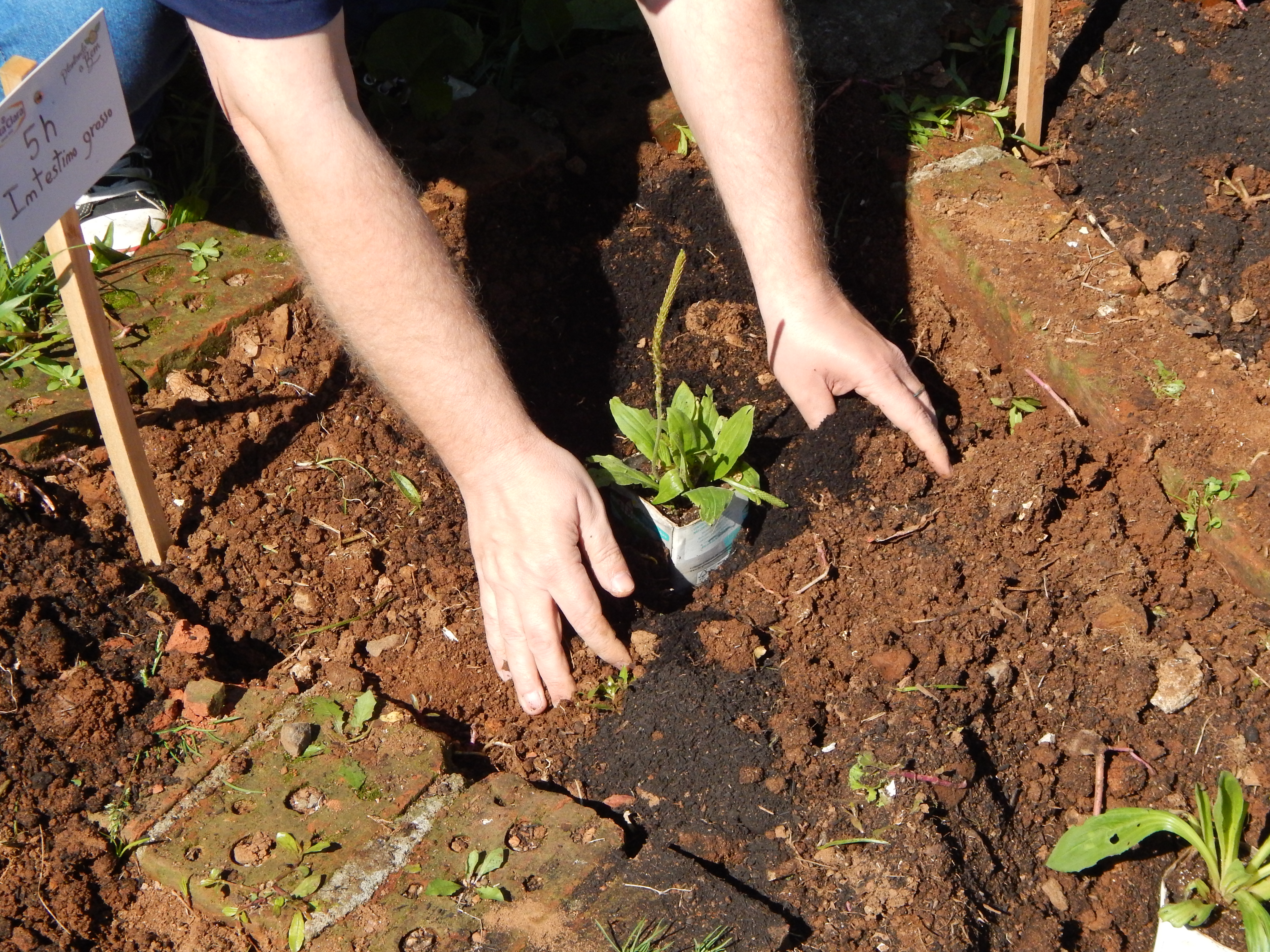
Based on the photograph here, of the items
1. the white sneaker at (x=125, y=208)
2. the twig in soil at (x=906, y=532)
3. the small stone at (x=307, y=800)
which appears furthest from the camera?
the white sneaker at (x=125, y=208)

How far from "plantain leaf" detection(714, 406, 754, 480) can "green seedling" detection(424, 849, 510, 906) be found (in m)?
0.83

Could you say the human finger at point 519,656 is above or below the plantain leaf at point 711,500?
below

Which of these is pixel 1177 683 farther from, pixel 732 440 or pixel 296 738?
pixel 296 738

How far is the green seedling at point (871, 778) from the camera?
181 cm

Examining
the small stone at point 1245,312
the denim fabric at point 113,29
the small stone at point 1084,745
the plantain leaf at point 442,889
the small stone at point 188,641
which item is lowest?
the small stone at point 1084,745

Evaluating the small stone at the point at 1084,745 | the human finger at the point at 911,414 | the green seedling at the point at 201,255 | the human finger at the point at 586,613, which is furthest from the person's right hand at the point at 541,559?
the green seedling at the point at 201,255

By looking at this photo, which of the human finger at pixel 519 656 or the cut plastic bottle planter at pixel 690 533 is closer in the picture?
the human finger at pixel 519 656

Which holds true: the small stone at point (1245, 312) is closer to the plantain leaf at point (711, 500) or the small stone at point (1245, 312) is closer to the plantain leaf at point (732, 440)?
the plantain leaf at point (732, 440)

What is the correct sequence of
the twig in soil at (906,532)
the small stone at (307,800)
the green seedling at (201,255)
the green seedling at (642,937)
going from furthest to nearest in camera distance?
the green seedling at (201,255), the twig in soil at (906,532), the small stone at (307,800), the green seedling at (642,937)

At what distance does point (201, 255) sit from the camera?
2.69m

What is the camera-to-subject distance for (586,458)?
2.52 metres

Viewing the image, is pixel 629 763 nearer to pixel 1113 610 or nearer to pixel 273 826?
pixel 273 826

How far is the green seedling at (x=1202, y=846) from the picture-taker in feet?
5.54

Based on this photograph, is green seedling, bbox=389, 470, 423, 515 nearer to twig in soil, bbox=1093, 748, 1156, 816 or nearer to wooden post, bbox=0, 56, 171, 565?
wooden post, bbox=0, 56, 171, 565
